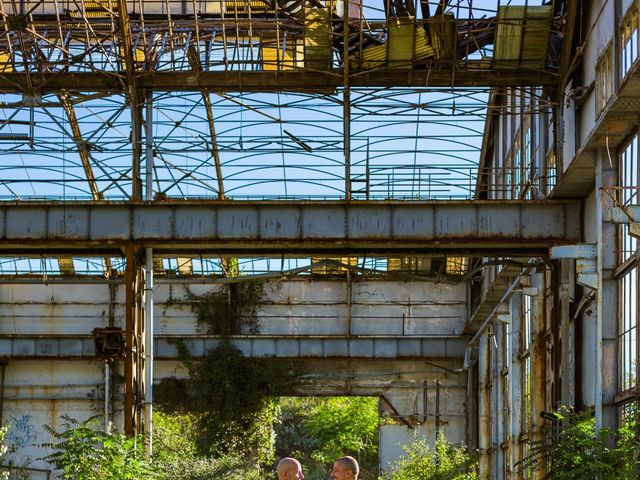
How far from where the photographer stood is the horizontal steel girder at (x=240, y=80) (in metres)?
25.7

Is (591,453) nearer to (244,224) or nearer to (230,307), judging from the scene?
(244,224)

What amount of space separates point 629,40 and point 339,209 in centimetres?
888

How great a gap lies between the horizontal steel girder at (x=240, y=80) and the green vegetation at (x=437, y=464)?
12943 millimetres

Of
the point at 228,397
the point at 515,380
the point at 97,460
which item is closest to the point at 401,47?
the point at 515,380

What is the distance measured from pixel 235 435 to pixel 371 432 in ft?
89.4

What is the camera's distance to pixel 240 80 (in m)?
26.1

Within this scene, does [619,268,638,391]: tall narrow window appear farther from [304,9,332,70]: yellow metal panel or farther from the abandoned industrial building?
[304,9,332,70]: yellow metal panel

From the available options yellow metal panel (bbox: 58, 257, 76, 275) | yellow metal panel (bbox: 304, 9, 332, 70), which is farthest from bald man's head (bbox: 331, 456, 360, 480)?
yellow metal panel (bbox: 58, 257, 76, 275)

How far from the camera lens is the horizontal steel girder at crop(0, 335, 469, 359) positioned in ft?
130

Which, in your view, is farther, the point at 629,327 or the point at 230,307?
the point at 230,307

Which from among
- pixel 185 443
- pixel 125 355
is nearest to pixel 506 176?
pixel 125 355

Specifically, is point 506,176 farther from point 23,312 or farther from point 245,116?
point 23,312

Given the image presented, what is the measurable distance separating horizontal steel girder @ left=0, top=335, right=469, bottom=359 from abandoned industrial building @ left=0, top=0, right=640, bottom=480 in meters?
0.07

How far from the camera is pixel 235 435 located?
38.9 metres
